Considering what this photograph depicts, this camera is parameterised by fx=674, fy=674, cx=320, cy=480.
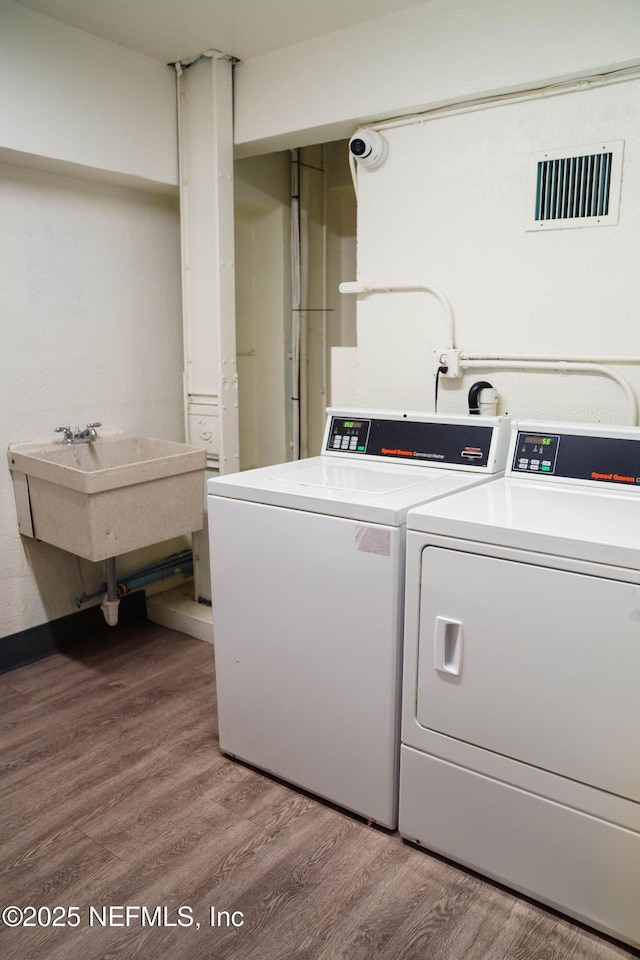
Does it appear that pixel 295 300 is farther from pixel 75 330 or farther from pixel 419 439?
pixel 419 439

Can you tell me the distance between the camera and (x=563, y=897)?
61.6 inches

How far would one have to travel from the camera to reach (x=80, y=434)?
2.86 metres

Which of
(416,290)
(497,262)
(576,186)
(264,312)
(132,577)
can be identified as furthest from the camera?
(264,312)

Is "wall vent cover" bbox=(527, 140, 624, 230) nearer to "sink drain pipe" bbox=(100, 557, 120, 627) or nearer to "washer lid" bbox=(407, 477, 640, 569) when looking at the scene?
"washer lid" bbox=(407, 477, 640, 569)

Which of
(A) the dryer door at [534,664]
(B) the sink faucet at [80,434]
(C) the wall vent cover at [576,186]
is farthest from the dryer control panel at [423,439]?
(B) the sink faucet at [80,434]

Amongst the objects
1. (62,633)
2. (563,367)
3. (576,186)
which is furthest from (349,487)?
(62,633)

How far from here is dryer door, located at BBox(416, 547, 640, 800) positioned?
4.61ft

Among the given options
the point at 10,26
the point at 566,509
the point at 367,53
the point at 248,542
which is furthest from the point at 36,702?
the point at 367,53

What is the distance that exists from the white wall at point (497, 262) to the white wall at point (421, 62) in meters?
0.12

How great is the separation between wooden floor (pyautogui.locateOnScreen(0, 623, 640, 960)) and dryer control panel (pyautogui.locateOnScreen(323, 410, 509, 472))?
1103 millimetres

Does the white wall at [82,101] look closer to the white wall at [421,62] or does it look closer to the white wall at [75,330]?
the white wall at [75,330]

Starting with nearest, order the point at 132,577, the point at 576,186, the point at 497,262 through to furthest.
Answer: the point at 576,186
the point at 497,262
the point at 132,577

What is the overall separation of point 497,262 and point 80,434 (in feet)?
5.92

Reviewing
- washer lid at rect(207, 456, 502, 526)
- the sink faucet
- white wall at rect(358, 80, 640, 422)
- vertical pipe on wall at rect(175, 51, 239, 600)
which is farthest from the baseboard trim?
white wall at rect(358, 80, 640, 422)
